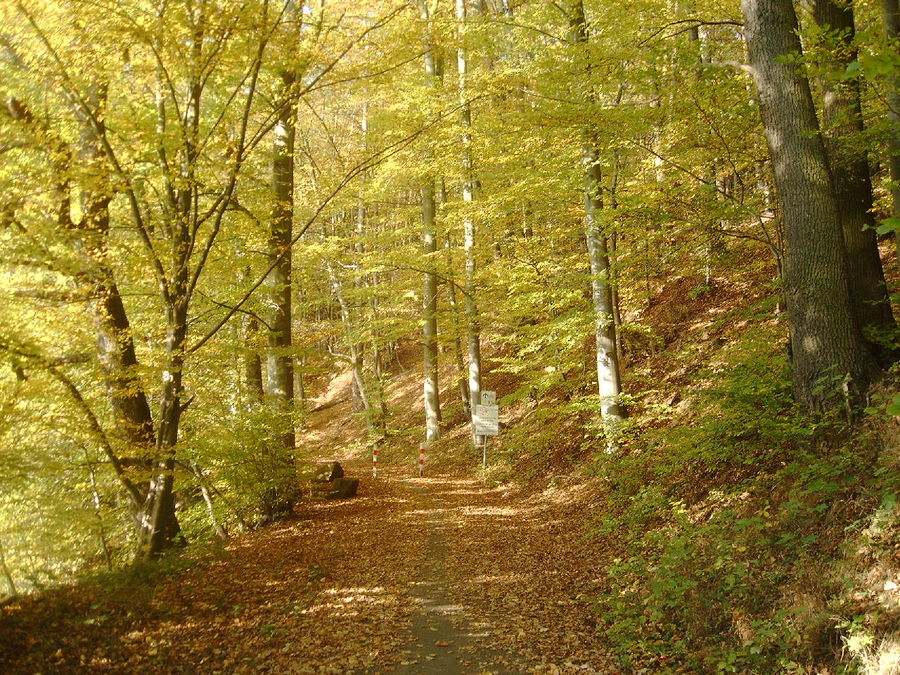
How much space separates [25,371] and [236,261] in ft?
11.5

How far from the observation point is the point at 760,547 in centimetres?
512

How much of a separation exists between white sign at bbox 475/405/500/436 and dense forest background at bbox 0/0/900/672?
2.34 metres

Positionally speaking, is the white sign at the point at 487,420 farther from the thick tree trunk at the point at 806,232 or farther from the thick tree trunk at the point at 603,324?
the thick tree trunk at the point at 806,232

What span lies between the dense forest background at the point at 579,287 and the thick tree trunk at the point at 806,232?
0.09 feet

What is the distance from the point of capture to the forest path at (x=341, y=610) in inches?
195

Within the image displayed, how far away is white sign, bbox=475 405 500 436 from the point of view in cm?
1570

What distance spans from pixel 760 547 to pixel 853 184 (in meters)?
4.23

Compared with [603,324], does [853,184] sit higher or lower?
higher

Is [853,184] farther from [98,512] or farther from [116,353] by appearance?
[98,512]

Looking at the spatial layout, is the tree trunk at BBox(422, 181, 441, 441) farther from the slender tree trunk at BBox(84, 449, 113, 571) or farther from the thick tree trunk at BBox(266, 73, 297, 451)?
the slender tree trunk at BBox(84, 449, 113, 571)

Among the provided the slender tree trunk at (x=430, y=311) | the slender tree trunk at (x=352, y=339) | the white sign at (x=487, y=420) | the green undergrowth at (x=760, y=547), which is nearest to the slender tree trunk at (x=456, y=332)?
the slender tree trunk at (x=430, y=311)

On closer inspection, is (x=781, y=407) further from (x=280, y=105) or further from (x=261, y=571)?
(x=280, y=105)

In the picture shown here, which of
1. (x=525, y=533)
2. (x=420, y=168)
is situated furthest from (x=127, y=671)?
(x=420, y=168)

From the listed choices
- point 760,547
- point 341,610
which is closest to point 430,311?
point 341,610
